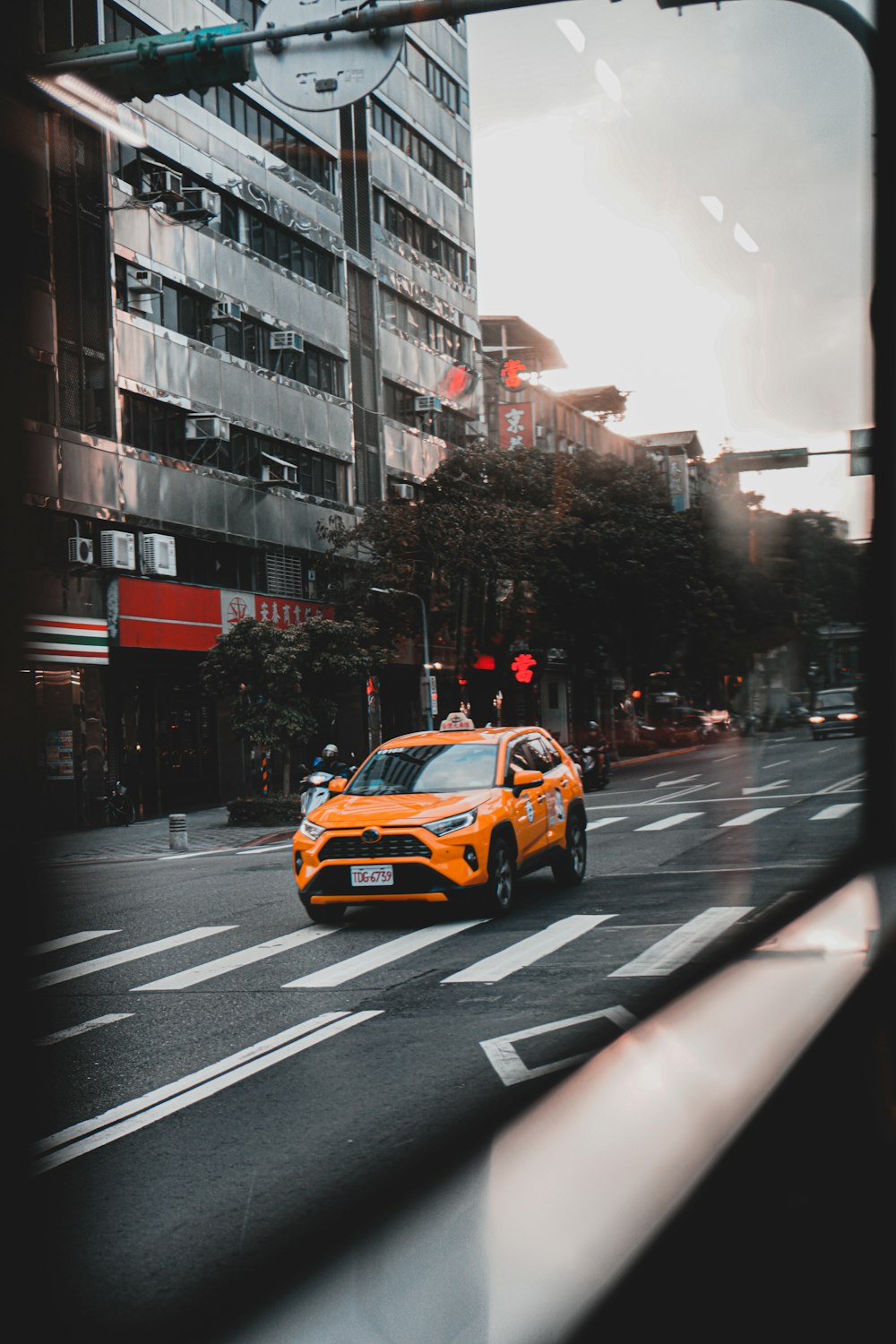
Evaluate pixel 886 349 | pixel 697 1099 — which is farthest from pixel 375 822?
pixel 697 1099

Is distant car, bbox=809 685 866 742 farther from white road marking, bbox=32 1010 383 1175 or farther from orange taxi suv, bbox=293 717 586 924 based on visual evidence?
orange taxi suv, bbox=293 717 586 924

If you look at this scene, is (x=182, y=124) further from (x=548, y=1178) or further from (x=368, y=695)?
(x=368, y=695)

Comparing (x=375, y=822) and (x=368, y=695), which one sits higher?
(x=368, y=695)

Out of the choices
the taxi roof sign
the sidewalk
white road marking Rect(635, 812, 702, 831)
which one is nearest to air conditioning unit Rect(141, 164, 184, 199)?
the sidewalk

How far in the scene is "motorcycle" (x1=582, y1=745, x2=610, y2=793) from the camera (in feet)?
23.3

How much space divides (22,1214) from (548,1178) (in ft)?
4.19

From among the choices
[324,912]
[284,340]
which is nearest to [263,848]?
[324,912]

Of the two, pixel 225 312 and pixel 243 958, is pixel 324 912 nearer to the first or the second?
pixel 243 958

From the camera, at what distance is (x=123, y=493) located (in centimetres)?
125

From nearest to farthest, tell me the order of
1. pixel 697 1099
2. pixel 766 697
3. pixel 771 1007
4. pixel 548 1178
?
pixel 548 1178
pixel 697 1099
pixel 771 1007
pixel 766 697

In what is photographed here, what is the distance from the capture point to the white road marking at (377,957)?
570cm

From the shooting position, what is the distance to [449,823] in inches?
293

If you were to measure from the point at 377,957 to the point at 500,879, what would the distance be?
1331mm

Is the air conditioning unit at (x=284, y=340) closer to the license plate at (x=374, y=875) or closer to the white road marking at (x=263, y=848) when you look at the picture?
the license plate at (x=374, y=875)
